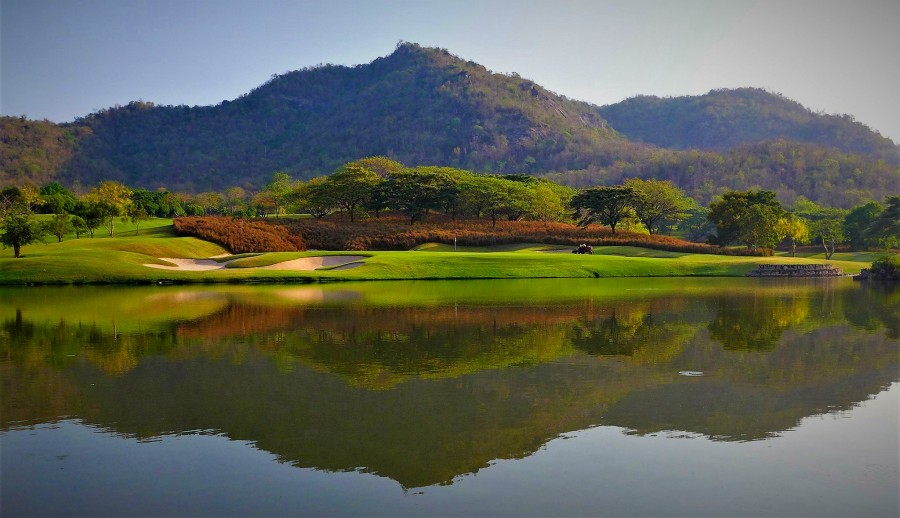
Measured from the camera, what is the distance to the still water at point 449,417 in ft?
31.4

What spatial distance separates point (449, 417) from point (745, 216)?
237 ft

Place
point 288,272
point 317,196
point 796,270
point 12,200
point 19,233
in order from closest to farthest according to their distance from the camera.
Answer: point 288,272 < point 19,233 < point 796,270 < point 12,200 < point 317,196

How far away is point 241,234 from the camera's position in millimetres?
69250

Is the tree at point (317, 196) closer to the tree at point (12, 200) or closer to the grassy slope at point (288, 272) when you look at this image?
the grassy slope at point (288, 272)

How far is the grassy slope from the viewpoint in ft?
153

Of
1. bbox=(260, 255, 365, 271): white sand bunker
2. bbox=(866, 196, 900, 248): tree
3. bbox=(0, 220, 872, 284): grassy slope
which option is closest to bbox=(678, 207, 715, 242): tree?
bbox=(866, 196, 900, 248): tree

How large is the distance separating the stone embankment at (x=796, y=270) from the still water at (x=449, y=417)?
33.9m

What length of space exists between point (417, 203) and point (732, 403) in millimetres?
76232

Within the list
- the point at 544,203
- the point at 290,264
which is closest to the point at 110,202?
the point at 290,264

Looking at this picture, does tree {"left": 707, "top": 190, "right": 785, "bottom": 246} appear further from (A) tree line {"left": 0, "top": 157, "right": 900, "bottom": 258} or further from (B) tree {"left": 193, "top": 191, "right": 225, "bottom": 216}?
(B) tree {"left": 193, "top": 191, "right": 225, "bottom": 216}

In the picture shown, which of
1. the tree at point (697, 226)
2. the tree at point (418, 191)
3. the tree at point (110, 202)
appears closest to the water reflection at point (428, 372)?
the tree at point (110, 202)

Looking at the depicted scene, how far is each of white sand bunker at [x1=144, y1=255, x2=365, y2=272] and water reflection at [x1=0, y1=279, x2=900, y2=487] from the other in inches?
746

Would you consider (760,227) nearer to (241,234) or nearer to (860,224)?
(860,224)

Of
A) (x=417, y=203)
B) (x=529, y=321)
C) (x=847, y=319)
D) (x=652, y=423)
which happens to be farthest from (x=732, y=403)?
(x=417, y=203)
